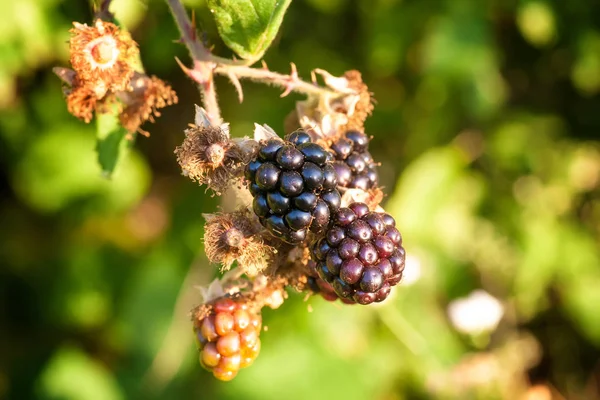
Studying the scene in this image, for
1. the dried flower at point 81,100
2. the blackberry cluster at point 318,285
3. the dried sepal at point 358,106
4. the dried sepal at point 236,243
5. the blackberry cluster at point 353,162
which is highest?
the dried sepal at point 358,106

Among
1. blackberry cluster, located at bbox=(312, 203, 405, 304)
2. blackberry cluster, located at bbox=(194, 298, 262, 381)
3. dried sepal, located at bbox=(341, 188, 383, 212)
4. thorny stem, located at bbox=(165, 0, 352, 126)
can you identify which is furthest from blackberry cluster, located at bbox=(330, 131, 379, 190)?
blackberry cluster, located at bbox=(194, 298, 262, 381)

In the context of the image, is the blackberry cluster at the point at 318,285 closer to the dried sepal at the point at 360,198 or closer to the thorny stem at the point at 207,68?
the dried sepal at the point at 360,198

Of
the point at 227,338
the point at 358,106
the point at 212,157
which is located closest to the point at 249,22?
the point at 212,157

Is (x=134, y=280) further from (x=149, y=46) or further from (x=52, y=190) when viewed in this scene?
(x=149, y=46)

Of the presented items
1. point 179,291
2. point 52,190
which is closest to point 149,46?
A: point 52,190

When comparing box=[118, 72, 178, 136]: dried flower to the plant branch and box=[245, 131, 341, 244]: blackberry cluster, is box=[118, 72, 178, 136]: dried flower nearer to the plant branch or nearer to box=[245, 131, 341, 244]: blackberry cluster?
the plant branch

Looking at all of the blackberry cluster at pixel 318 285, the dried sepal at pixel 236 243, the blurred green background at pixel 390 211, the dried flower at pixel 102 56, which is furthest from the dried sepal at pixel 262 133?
the blurred green background at pixel 390 211
